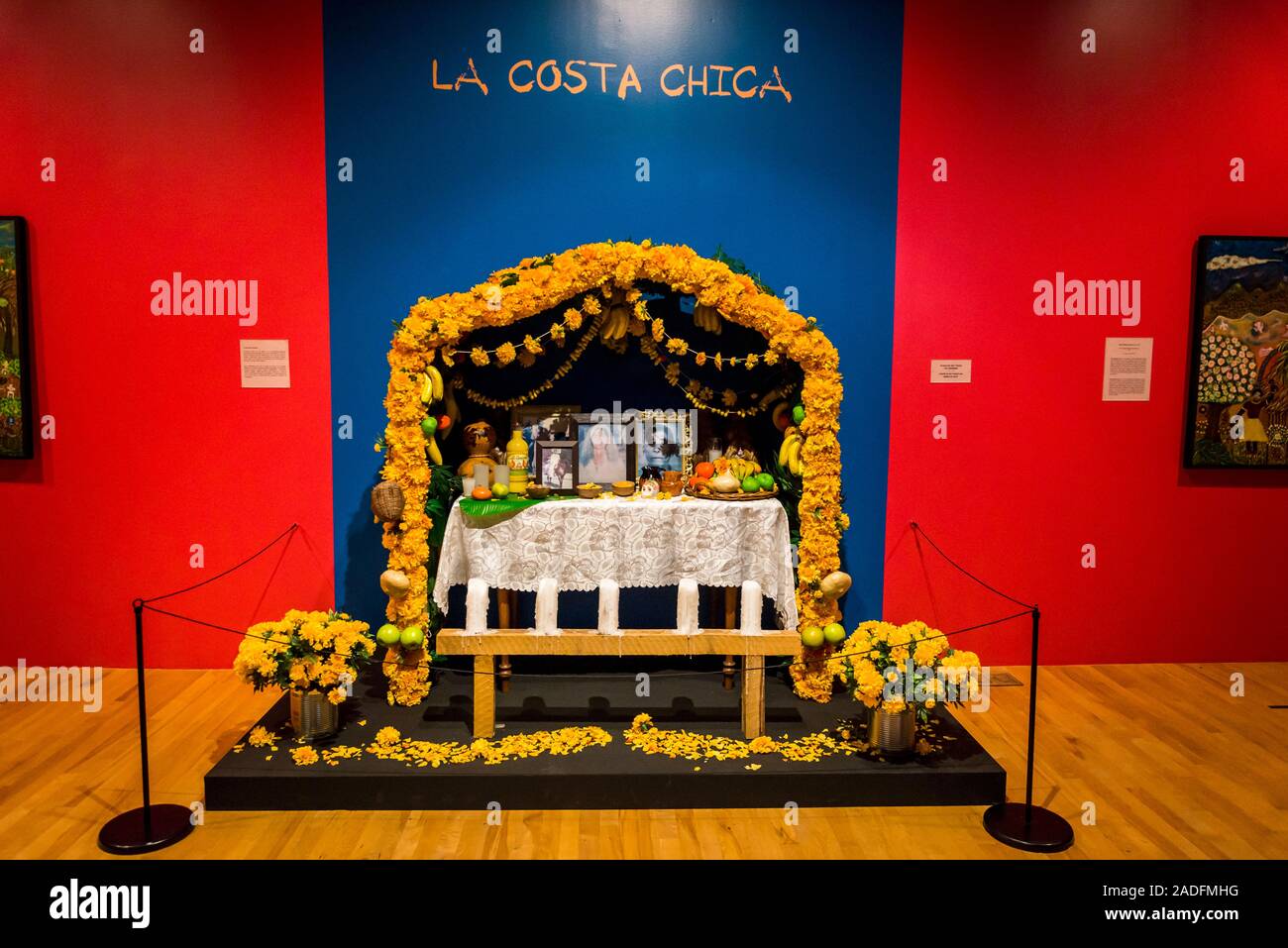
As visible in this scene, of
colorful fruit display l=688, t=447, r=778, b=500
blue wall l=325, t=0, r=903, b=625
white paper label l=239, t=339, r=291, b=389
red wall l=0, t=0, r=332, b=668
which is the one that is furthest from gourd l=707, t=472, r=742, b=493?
white paper label l=239, t=339, r=291, b=389

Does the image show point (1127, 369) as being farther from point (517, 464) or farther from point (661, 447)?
point (517, 464)

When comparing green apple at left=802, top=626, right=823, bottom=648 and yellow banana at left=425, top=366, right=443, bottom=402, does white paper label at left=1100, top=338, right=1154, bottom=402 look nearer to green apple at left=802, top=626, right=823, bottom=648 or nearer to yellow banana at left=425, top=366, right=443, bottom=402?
green apple at left=802, top=626, right=823, bottom=648

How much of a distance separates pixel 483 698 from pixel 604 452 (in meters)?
1.59

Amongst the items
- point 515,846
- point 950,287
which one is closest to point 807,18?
point 950,287

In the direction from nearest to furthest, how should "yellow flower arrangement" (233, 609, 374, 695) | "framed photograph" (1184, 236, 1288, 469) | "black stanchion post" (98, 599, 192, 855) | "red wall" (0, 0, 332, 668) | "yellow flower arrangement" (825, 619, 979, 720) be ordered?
"black stanchion post" (98, 599, 192, 855) < "yellow flower arrangement" (825, 619, 979, 720) < "yellow flower arrangement" (233, 609, 374, 695) < "red wall" (0, 0, 332, 668) < "framed photograph" (1184, 236, 1288, 469)

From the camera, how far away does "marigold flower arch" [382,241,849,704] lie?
5.23m

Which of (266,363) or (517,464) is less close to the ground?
(266,363)

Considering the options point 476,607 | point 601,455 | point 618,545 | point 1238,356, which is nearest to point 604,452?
point 601,455

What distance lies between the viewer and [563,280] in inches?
207

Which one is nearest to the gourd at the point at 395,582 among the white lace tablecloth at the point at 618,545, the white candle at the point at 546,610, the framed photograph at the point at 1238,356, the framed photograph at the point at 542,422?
the white lace tablecloth at the point at 618,545

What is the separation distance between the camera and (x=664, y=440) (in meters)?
5.86

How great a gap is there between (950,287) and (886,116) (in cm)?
107

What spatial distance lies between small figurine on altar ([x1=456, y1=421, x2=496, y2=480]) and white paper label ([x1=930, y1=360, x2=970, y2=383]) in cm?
268

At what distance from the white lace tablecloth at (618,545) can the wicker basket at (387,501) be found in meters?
0.29
